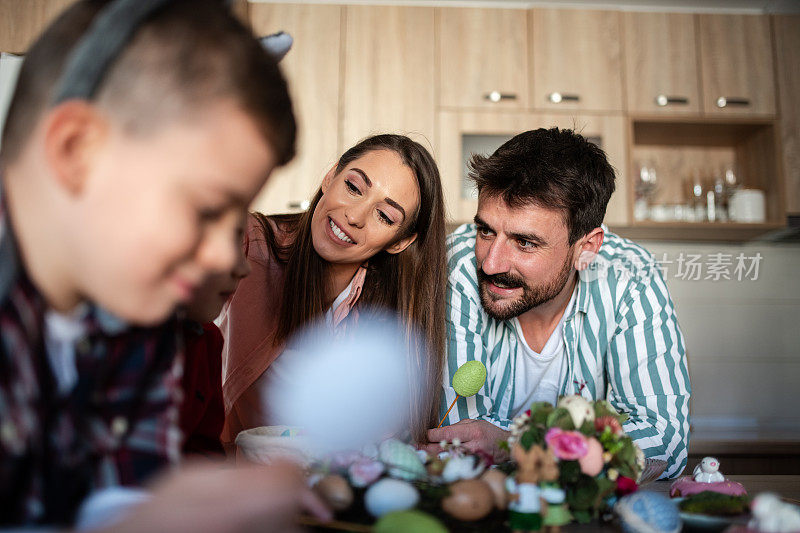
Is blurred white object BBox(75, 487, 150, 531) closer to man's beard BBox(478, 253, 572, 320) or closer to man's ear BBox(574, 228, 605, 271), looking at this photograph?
man's beard BBox(478, 253, 572, 320)

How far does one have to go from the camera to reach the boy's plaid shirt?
504mm

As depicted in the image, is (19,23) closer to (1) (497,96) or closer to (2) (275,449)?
(1) (497,96)

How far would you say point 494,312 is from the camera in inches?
62.9

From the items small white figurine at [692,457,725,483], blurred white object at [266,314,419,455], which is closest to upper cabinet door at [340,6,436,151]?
blurred white object at [266,314,419,455]

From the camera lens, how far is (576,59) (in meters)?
2.97

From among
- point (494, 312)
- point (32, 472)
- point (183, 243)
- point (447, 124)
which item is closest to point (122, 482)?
point (32, 472)

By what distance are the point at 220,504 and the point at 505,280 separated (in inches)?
47.3

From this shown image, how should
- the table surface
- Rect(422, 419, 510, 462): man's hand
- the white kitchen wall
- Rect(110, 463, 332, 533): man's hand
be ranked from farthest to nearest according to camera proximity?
the white kitchen wall < Rect(422, 419, 510, 462): man's hand < the table surface < Rect(110, 463, 332, 533): man's hand

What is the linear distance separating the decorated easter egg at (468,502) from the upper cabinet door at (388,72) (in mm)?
2349

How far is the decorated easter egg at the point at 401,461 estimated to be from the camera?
751 millimetres

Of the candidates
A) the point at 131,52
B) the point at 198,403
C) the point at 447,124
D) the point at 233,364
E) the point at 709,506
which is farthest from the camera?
the point at 447,124

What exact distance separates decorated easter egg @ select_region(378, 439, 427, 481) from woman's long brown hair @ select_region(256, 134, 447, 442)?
621 millimetres

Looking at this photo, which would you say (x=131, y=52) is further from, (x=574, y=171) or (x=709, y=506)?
(x=574, y=171)

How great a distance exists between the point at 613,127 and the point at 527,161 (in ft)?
5.08
